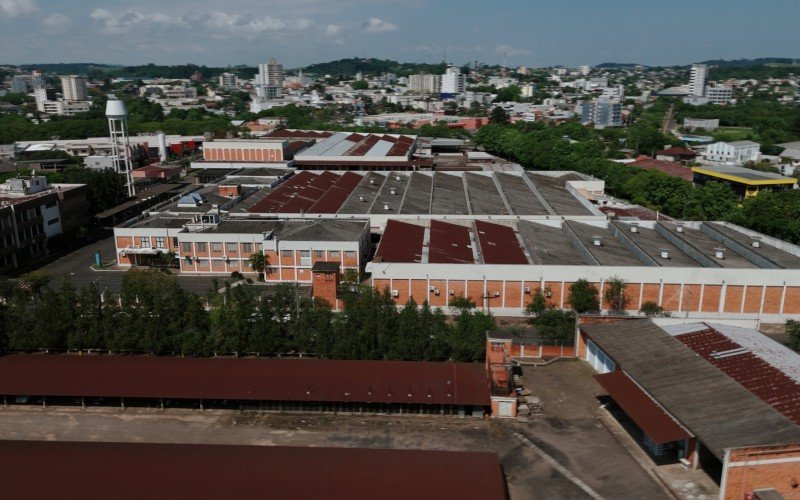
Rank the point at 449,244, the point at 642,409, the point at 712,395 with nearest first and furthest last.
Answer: the point at 712,395, the point at 642,409, the point at 449,244

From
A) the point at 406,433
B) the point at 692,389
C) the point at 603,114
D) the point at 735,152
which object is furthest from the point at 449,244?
the point at 603,114

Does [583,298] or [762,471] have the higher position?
[583,298]

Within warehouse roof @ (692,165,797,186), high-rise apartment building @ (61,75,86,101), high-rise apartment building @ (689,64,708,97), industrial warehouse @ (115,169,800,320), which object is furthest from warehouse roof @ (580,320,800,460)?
high-rise apartment building @ (61,75,86,101)

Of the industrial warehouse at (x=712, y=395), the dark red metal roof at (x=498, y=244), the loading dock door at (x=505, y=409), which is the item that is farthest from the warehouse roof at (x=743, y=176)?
the loading dock door at (x=505, y=409)

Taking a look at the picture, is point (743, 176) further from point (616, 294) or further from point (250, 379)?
point (250, 379)

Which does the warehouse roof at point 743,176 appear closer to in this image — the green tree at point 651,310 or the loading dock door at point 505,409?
the green tree at point 651,310

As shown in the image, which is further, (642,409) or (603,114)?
(603,114)

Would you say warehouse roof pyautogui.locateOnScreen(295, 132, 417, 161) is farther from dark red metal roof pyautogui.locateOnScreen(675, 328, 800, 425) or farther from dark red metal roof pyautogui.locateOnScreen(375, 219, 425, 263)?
dark red metal roof pyautogui.locateOnScreen(675, 328, 800, 425)
